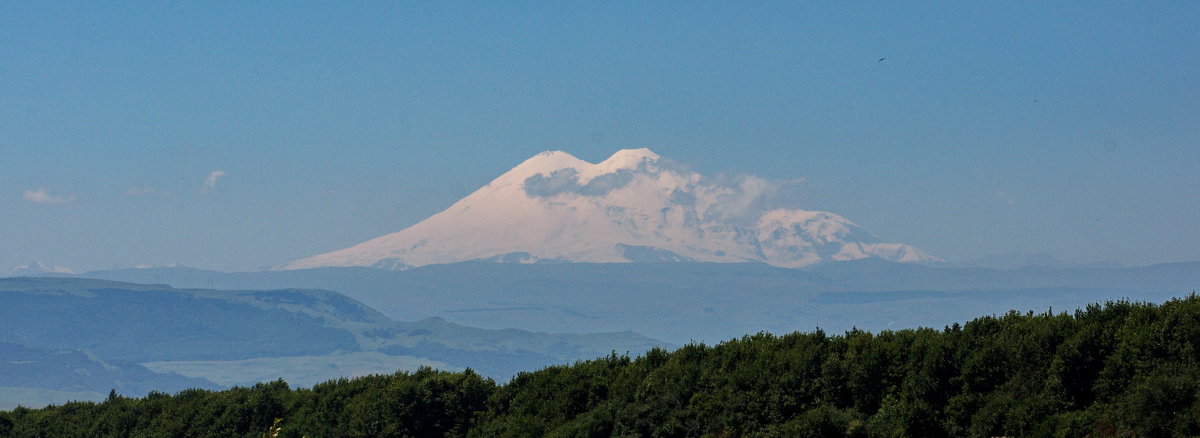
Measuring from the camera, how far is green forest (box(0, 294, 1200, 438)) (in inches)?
1775

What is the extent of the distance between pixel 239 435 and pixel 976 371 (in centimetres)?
4666

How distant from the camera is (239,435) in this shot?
75688 millimetres

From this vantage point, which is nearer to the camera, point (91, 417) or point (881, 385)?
point (881, 385)

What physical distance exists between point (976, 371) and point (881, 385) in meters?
4.32

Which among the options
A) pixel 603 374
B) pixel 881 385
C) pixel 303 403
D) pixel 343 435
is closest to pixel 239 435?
pixel 303 403

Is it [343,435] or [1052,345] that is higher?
[1052,345]

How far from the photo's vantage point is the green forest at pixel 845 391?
45094 mm

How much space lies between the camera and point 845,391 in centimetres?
5328

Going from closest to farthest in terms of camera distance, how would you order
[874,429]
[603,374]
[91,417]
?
[874,429] → [603,374] → [91,417]

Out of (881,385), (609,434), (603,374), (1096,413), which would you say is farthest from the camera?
(603,374)

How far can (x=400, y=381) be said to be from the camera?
72812 mm

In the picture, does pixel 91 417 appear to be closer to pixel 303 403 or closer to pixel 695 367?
pixel 303 403

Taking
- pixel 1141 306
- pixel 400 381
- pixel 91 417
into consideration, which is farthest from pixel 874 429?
pixel 91 417

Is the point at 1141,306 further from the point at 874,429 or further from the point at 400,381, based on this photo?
the point at 400,381
